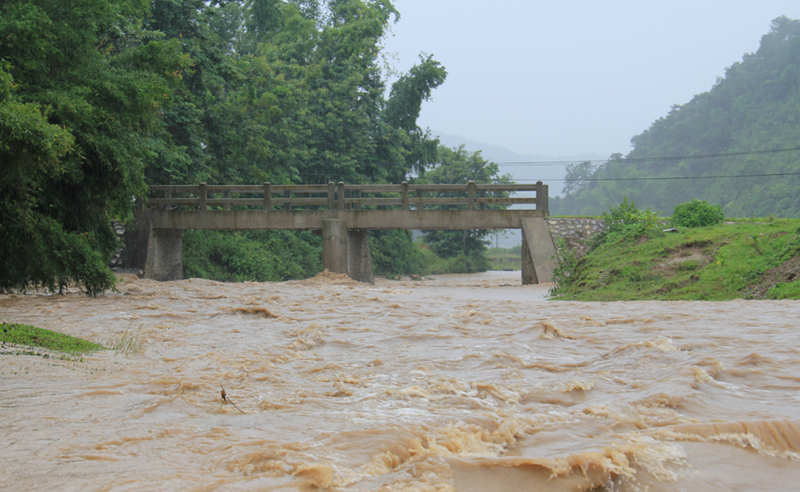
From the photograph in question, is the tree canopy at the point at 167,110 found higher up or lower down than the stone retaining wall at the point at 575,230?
higher up

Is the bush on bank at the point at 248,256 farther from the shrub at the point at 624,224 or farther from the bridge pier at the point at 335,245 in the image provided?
the shrub at the point at 624,224

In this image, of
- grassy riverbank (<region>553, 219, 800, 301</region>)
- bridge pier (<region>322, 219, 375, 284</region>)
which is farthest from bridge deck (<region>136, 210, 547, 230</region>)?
grassy riverbank (<region>553, 219, 800, 301</region>)

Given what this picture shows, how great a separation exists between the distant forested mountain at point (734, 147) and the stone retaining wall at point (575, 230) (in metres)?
45.4

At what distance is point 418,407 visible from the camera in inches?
187

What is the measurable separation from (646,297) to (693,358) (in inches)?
242

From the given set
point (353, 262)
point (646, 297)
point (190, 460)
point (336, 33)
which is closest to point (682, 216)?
point (646, 297)

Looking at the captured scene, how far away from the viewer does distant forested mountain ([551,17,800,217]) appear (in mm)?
62781

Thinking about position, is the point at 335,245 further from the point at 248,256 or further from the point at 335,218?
the point at 248,256

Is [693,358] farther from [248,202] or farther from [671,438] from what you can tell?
[248,202]

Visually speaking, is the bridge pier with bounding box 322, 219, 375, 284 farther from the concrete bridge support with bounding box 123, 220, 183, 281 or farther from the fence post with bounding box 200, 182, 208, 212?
the concrete bridge support with bounding box 123, 220, 183, 281

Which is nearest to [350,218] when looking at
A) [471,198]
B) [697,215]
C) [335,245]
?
[335,245]

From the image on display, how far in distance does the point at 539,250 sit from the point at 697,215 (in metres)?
4.16

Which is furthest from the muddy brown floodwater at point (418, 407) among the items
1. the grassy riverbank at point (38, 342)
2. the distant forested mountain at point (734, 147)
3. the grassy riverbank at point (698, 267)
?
the distant forested mountain at point (734, 147)

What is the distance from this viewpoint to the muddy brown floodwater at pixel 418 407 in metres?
3.38
